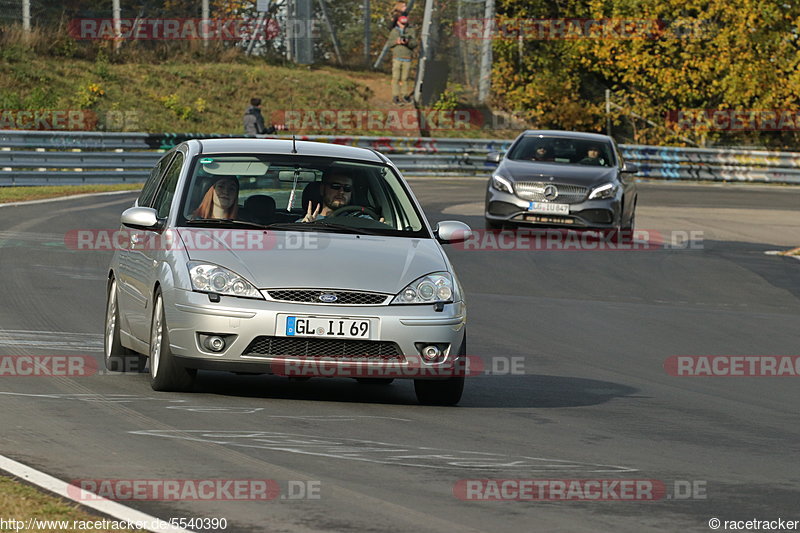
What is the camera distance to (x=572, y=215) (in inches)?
894

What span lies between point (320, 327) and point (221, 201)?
1514 mm

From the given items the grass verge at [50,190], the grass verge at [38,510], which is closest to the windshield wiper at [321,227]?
the grass verge at [38,510]

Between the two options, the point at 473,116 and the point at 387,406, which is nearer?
the point at 387,406

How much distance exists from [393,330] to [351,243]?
79 centimetres

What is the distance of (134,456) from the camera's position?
22.7ft

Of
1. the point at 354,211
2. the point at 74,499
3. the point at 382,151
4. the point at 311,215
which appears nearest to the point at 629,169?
the point at 354,211

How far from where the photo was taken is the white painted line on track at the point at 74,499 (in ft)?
18.4

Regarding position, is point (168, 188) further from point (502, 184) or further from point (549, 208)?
point (502, 184)

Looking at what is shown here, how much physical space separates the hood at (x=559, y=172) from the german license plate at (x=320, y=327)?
1433cm

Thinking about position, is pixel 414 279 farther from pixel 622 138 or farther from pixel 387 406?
pixel 622 138

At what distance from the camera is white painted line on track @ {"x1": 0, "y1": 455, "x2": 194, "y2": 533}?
5.61m

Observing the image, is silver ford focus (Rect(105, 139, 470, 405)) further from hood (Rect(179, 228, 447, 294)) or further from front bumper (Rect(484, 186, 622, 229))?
front bumper (Rect(484, 186, 622, 229))

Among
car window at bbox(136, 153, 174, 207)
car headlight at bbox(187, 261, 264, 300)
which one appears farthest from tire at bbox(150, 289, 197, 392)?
car window at bbox(136, 153, 174, 207)

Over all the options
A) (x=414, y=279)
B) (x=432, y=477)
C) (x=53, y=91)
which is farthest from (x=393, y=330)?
(x=53, y=91)
